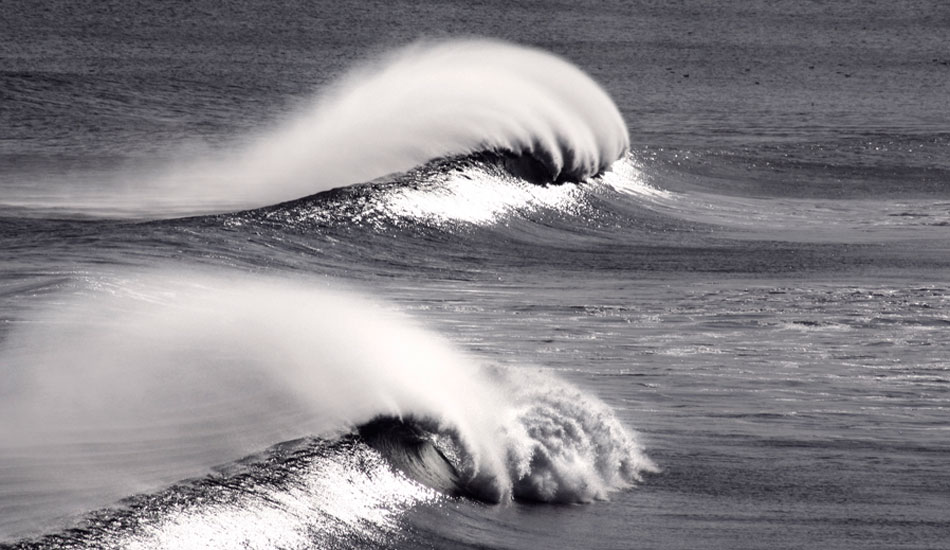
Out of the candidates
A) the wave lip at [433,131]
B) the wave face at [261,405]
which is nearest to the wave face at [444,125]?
the wave lip at [433,131]

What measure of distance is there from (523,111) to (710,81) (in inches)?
623

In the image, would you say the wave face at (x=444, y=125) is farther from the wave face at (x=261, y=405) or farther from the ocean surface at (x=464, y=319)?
the wave face at (x=261, y=405)

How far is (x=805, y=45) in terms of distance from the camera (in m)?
45.7

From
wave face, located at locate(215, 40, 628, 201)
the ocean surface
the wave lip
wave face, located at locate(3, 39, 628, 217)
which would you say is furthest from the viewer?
wave face, located at locate(215, 40, 628, 201)

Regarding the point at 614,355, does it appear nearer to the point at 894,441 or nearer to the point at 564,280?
the point at 894,441

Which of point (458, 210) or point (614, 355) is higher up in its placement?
point (458, 210)

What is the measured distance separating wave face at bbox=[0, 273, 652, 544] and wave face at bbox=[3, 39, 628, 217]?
6457 millimetres

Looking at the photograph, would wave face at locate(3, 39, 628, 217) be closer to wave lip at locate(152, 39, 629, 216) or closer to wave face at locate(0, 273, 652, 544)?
wave lip at locate(152, 39, 629, 216)

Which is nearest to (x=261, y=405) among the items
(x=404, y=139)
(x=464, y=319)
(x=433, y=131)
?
(x=464, y=319)

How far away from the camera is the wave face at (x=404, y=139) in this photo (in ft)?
54.7

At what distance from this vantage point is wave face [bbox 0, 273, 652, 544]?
7496 millimetres

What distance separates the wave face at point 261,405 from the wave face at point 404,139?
21.2 feet

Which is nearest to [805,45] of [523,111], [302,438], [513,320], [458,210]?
[523,111]

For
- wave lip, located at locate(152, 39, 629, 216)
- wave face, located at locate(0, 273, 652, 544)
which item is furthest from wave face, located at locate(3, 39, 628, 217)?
→ wave face, located at locate(0, 273, 652, 544)
